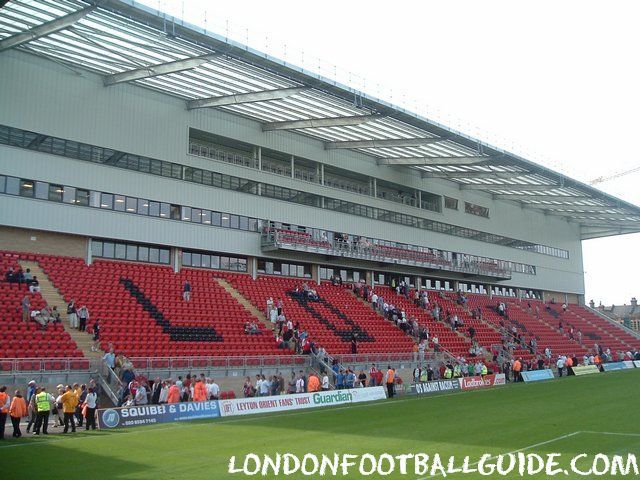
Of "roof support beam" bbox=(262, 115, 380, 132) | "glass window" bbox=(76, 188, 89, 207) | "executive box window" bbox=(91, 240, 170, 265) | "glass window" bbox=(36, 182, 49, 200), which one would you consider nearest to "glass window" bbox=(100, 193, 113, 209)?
"glass window" bbox=(76, 188, 89, 207)

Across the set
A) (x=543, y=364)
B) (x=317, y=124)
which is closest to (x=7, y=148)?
(x=317, y=124)

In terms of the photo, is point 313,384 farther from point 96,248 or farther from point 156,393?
point 96,248

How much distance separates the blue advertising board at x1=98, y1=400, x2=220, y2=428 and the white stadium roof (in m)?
15.6

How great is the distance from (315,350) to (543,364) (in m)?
20.6

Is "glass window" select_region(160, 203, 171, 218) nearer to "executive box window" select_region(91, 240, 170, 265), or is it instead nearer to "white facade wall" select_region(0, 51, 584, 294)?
"white facade wall" select_region(0, 51, 584, 294)

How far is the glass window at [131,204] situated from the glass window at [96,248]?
7.63ft

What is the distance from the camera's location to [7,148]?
3031cm

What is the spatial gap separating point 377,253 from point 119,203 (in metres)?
19.2

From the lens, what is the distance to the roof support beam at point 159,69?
29812 mm

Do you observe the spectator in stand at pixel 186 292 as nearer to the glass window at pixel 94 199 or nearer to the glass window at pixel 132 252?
the glass window at pixel 132 252

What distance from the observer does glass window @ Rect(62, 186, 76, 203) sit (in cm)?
3228

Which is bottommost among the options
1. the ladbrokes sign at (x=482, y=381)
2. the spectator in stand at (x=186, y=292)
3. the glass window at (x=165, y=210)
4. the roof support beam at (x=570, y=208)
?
the ladbrokes sign at (x=482, y=381)

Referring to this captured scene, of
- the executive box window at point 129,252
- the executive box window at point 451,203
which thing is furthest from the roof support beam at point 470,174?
the executive box window at point 129,252

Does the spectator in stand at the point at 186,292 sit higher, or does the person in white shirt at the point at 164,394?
the spectator in stand at the point at 186,292
